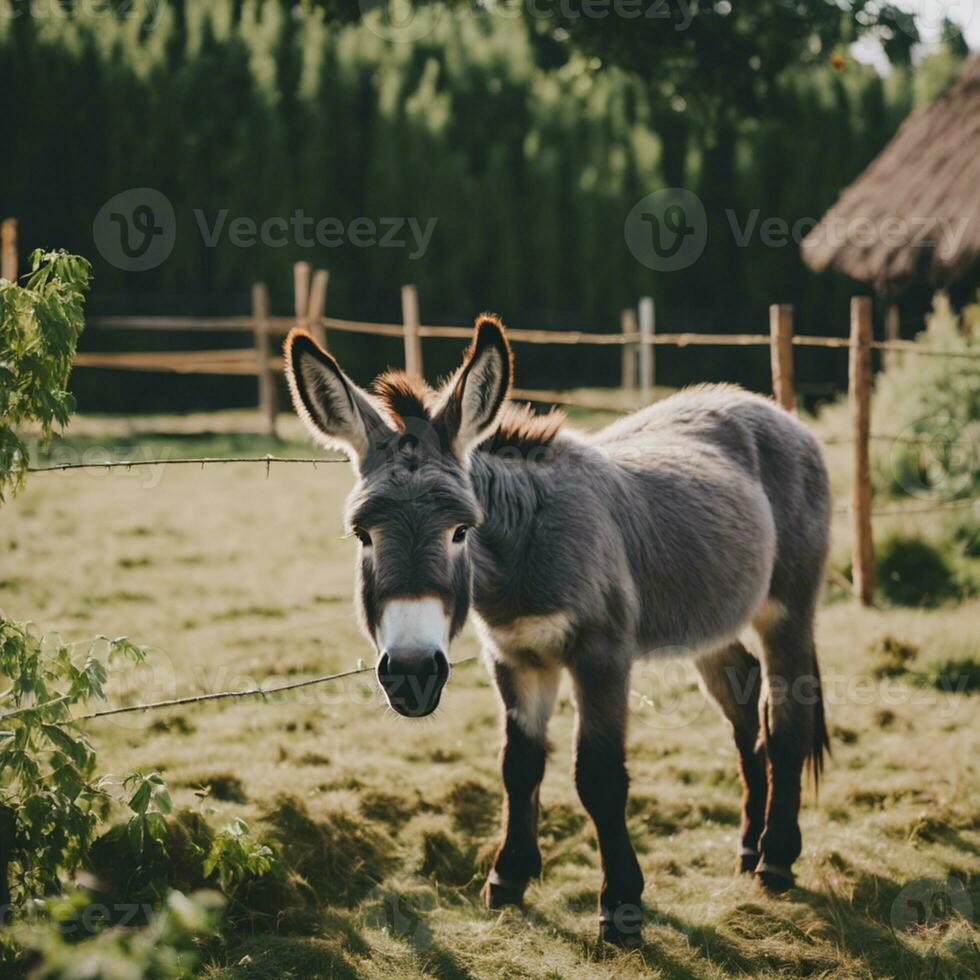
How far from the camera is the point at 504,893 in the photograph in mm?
3668

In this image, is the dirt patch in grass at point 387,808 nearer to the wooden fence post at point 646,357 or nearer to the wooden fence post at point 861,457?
the wooden fence post at point 861,457

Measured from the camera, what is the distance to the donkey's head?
272 centimetres

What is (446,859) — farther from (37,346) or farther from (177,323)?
(177,323)

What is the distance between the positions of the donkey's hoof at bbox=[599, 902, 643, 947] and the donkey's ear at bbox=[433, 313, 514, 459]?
148 centimetres

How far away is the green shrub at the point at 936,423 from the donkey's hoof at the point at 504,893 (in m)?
5.07

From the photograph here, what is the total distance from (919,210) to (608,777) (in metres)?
8.48

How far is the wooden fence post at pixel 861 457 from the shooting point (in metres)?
6.83

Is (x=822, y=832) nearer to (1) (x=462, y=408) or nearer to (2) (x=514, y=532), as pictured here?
(2) (x=514, y=532)

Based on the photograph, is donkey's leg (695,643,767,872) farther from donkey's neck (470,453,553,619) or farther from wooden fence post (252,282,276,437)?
wooden fence post (252,282,276,437)

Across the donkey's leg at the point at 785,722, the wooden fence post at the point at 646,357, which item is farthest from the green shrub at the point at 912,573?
the donkey's leg at the point at 785,722

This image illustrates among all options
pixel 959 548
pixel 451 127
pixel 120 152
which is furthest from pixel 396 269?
pixel 959 548

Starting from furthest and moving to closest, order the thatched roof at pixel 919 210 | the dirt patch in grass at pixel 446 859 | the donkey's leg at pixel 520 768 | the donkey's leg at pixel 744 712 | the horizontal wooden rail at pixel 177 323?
the horizontal wooden rail at pixel 177 323 → the thatched roof at pixel 919 210 → the donkey's leg at pixel 744 712 → the dirt patch in grass at pixel 446 859 → the donkey's leg at pixel 520 768

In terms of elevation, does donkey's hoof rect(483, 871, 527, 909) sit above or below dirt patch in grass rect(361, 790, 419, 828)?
below

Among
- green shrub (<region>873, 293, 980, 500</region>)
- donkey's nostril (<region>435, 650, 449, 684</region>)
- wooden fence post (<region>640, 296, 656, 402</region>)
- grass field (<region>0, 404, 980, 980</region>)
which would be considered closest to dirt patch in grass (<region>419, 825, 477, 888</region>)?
grass field (<region>0, 404, 980, 980</region>)
